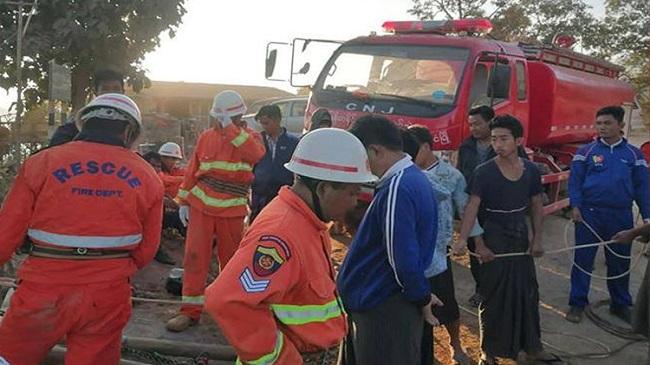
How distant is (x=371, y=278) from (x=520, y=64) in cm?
586

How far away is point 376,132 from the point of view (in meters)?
3.03

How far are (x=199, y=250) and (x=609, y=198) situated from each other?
12.0 ft

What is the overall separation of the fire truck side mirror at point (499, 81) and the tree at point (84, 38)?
845 centimetres

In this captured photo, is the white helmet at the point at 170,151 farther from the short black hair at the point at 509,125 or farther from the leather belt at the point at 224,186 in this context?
the short black hair at the point at 509,125

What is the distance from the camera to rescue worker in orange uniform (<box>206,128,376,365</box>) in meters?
1.87

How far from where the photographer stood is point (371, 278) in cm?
306

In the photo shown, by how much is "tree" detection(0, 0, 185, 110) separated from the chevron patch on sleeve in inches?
457

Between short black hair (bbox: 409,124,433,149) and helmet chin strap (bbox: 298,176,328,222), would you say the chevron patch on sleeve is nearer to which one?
helmet chin strap (bbox: 298,176,328,222)

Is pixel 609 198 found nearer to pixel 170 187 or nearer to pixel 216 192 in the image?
pixel 216 192

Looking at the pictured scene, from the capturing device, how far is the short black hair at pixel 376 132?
3.02 meters

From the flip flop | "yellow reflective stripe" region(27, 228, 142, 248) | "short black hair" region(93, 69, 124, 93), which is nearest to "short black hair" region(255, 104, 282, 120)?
"short black hair" region(93, 69, 124, 93)

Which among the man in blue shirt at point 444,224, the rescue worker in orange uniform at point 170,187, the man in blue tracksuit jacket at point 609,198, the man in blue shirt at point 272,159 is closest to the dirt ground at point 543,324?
the rescue worker in orange uniform at point 170,187

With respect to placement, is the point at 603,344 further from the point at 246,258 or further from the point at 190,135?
the point at 190,135

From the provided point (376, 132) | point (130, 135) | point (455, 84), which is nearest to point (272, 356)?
point (376, 132)
